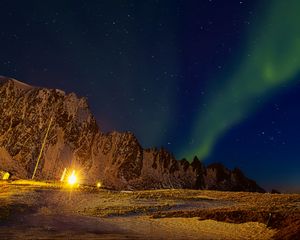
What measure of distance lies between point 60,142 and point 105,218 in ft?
433

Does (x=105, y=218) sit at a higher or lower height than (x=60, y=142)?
lower

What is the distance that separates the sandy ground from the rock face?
86.6 m

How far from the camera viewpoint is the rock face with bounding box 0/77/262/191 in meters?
134

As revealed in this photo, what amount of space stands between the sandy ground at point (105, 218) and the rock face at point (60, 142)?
284 feet

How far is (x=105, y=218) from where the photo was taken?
88.8 ft

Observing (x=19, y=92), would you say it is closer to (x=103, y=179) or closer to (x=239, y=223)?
(x=103, y=179)

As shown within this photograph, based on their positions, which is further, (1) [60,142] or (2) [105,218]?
(1) [60,142]

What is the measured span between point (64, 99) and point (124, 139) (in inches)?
1861

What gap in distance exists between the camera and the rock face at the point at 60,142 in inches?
5290

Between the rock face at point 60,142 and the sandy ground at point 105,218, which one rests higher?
the rock face at point 60,142

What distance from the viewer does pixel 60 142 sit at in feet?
505

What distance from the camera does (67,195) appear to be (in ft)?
132

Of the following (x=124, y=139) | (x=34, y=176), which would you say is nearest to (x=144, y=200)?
(x=34, y=176)

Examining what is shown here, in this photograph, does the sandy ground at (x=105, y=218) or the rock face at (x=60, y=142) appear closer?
the sandy ground at (x=105, y=218)
